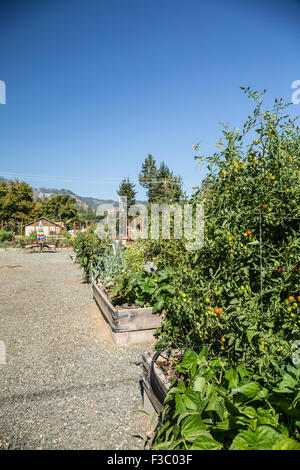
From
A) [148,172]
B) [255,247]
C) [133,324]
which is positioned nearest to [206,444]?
[255,247]

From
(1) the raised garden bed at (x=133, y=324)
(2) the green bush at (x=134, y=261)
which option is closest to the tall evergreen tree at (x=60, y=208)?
(2) the green bush at (x=134, y=261)

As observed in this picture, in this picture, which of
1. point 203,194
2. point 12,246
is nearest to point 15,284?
point 203,194

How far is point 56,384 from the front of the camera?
2.53 metres

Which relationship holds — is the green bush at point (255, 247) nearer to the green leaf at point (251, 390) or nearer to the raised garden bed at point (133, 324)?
the green leaf at point (251, 390)

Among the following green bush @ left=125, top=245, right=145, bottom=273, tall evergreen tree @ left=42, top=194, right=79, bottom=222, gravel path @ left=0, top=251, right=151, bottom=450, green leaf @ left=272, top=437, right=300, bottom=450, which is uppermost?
tall evergreen tree @ left=42, top=194, right=79, bottom=222

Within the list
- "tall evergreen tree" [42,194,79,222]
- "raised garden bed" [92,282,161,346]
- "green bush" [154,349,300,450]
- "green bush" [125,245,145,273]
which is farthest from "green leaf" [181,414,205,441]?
"tall evergreen tree" [42,194,79,222]

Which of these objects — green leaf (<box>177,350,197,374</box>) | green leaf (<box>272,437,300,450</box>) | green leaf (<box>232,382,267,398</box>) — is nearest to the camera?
green leaf (<box>272,437,300,450</box>)

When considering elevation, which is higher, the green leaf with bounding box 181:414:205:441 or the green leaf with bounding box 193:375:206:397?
the green leaf with bounding box 193:375:206:397

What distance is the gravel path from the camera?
6.29 ft

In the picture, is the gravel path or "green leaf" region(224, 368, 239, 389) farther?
the gravel path

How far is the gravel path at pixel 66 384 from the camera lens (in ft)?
6.29

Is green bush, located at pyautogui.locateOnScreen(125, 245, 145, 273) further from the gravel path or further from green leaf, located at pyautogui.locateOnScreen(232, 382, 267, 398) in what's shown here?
green leaf, located at pyautogui.locateOnScreen(232, 382, 267, 398)

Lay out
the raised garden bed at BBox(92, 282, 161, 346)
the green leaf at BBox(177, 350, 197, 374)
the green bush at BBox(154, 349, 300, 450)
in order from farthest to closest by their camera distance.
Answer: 1. the raised garden bed at BBox(92, 282, 161, 346)
2. the green leaf at BBox(177, 350, 197, 374)
3. the green bush at BBox(154, 349, 300, 450)

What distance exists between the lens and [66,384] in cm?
253
